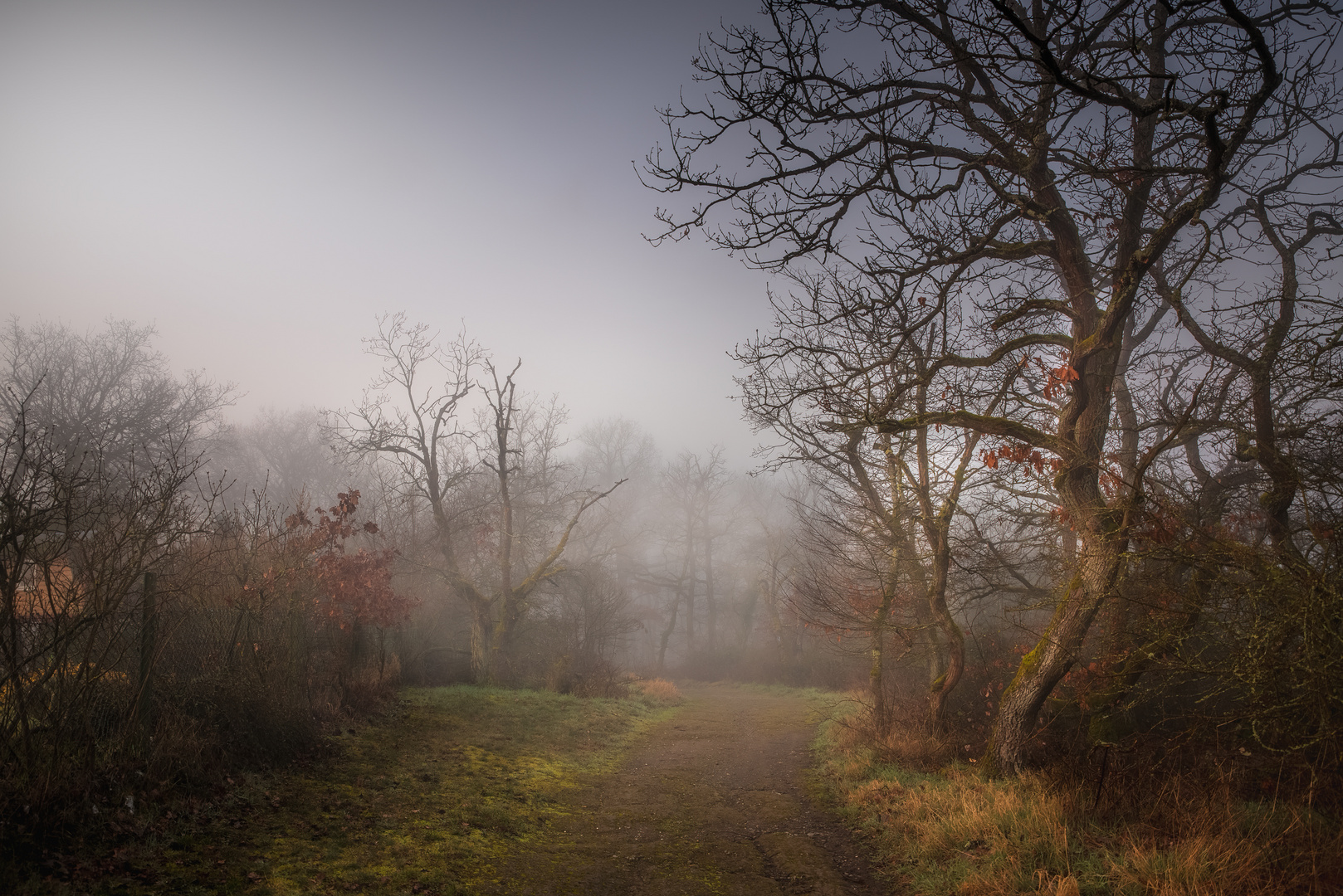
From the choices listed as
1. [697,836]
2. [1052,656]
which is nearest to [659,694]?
[697,836]

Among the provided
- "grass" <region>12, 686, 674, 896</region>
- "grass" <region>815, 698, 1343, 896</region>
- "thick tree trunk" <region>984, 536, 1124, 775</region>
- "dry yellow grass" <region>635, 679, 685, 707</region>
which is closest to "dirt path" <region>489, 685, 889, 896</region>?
"grass" <region>12, 686, 674, 896</region>

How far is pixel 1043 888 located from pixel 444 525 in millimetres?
16616

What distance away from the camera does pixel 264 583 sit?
839cm

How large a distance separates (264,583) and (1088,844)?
9.87m

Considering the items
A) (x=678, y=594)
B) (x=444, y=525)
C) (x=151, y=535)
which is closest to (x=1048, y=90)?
(x=151, y=535)

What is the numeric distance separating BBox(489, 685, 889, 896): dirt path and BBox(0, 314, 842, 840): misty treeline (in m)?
3.21

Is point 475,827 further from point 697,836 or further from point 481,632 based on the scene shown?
point 481,632

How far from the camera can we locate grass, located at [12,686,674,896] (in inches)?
177

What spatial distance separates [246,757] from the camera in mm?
6637

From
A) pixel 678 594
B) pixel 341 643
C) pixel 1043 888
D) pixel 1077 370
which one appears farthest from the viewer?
pixel 678 594

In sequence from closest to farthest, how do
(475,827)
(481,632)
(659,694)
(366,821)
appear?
(366,821), (475,827), (481,632), (659,694)

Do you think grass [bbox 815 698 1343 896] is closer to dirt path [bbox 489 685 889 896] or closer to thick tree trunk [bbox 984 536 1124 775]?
thick tree trunk [bbox 984 536 1124 775]

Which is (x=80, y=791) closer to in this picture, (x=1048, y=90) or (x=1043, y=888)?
(x=1043, y=888)

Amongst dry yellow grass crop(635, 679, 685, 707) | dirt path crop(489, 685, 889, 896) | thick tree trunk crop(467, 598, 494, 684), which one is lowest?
dry yellow grass crop(635, 679, 685, 707)
